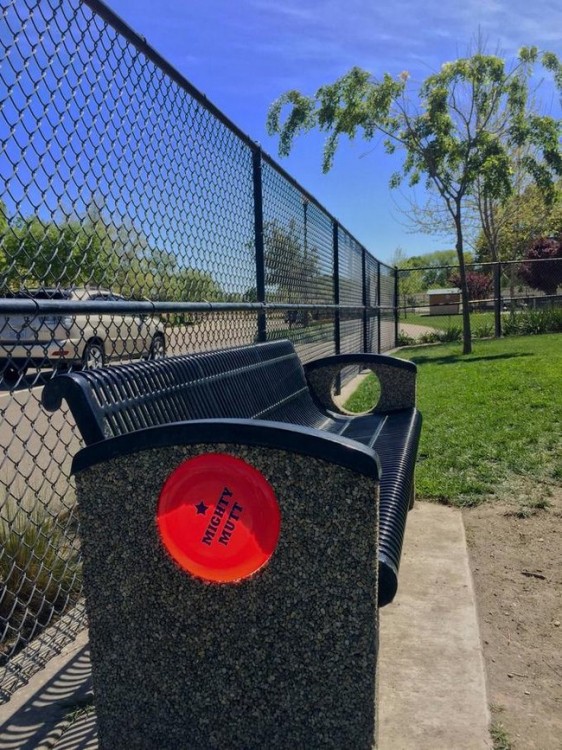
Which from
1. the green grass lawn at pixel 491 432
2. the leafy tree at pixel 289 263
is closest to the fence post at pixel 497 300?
the green grass lawn at pixel 491 432

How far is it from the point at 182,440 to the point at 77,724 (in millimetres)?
1123

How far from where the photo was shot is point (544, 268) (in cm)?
3716

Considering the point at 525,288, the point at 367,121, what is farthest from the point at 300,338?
the point at 525,288

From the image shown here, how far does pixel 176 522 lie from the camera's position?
6.20 ft

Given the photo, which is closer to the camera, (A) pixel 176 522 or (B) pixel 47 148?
(A) pixel 176 522

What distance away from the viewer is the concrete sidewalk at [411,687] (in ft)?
7.20

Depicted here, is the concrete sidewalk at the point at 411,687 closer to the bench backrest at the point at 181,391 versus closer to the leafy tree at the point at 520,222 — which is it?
the bench backrest at the point at 181,391

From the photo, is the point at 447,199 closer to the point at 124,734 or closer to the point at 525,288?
the point at 124,734

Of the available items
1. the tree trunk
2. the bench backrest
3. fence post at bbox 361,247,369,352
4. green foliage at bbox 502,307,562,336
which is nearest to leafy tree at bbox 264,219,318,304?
the bench backrest

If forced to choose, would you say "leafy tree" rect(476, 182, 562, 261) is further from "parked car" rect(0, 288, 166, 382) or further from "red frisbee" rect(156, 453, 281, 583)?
"red frisbee" rect(156, 453, 281, 583)

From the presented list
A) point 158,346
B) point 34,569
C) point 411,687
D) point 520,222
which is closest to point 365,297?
point 158,346

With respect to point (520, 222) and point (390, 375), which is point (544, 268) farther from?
point (390, 375)

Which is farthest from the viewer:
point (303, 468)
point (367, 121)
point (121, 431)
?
point (367, 121)

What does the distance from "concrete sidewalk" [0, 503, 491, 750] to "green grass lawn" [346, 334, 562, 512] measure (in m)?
1.50
